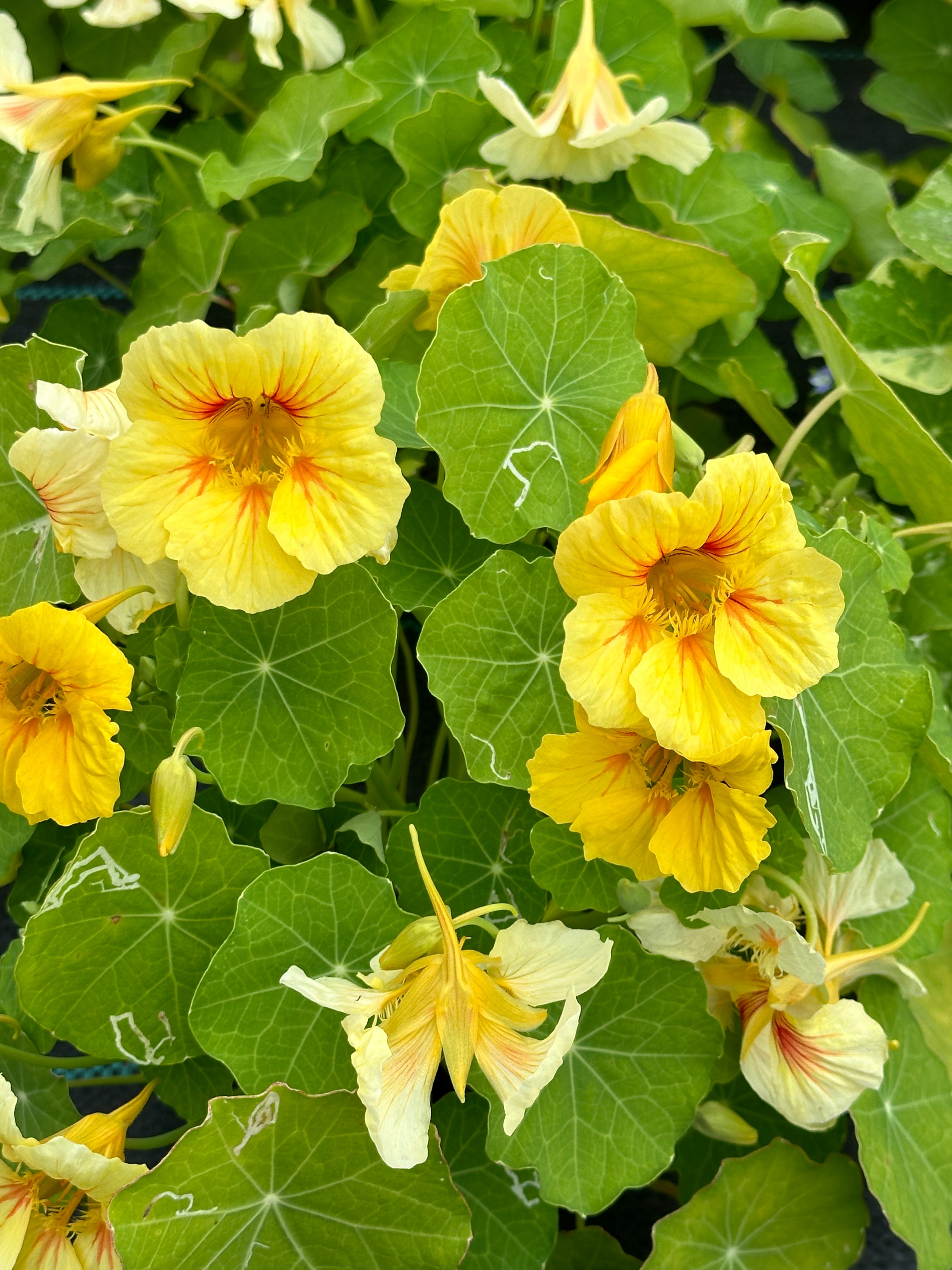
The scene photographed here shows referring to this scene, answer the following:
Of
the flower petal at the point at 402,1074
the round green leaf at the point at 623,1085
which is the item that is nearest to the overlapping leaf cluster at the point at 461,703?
the round green leaf at the point at 623,1085

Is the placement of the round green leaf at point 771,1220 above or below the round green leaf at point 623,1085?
below

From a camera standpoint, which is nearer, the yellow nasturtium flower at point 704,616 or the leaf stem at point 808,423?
the yellow nasturtium flower at point 704,616

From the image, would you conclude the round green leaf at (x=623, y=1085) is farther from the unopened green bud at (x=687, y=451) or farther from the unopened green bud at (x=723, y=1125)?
the unopened green bud at (x=687, y=451)

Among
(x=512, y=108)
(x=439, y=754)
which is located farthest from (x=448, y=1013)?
A: (x=512, y=108)

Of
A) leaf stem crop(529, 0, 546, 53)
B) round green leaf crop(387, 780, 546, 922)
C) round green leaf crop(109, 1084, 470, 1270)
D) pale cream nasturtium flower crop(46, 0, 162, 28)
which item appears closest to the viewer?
round green leaf crop(109, 1084, 470, 1270)

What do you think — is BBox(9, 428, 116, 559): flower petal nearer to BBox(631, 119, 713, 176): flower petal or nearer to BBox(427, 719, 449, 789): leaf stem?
BBox(427, 719, 449, 789): leaf stem

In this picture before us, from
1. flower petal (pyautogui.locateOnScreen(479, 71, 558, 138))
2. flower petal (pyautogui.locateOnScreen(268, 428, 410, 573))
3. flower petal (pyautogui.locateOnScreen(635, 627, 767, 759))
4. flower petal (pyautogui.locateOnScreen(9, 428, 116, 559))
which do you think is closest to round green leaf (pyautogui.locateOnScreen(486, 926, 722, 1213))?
flower petal (pyautogui.locateOnScreen(635, 627, 767, 759))
